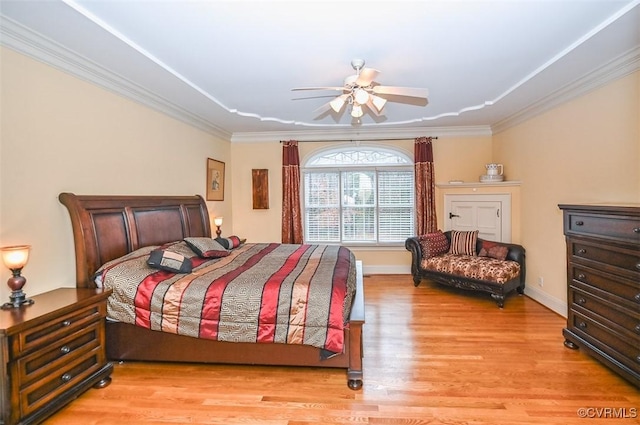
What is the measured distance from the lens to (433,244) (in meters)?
5.07

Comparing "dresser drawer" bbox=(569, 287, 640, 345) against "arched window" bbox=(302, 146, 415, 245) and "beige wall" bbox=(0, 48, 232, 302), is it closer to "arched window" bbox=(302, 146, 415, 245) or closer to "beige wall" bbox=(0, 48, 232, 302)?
"arched window" bbox=(302, 146, 415, 245)

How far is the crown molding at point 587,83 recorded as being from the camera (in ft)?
9.29

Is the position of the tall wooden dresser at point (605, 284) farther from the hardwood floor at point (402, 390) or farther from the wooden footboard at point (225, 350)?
the wooden footboard at point (225, 350)

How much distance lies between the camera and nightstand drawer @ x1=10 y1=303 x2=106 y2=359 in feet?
→ 6.21

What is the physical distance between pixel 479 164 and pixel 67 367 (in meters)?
6.07

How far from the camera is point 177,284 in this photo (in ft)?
8.64

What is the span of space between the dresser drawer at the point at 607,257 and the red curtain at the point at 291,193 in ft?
13.1

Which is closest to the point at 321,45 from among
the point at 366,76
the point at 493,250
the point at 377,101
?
the point at 366,76

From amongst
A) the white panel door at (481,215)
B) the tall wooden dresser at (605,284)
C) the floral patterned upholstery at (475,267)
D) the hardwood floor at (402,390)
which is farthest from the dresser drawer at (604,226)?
the white panel door at (481,215)

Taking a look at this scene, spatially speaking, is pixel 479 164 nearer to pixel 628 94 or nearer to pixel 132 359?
pixel 628 94

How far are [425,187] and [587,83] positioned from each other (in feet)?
8.74

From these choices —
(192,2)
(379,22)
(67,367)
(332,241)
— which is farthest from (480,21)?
(332,241)

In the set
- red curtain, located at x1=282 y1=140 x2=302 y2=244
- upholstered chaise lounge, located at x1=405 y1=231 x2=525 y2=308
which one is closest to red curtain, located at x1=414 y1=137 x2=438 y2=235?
upholstered chaise lounge, located at x1=405 y1=231 x2=525 y2=308

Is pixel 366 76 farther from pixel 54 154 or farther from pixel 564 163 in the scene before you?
pixel 564 163
